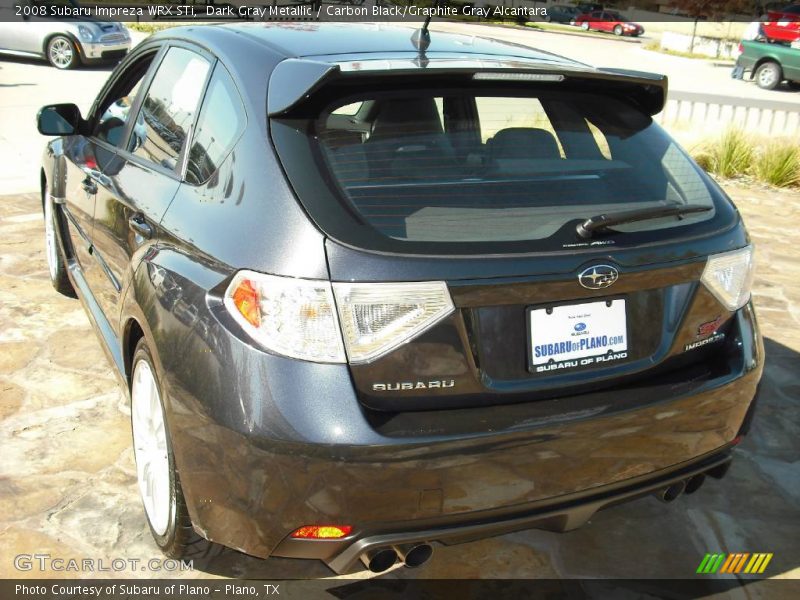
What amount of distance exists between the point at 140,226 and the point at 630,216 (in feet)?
5.26

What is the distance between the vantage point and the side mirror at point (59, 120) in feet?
13.1

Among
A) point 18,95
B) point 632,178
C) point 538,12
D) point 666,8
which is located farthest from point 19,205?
point 666,8

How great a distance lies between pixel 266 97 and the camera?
2.48 meters

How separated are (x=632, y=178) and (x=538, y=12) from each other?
6490 cm

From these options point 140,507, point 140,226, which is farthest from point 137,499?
point 140,226

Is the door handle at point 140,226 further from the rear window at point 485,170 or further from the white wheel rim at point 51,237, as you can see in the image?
the white wheel rim at point 51,237

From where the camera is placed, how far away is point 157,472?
2.82 m

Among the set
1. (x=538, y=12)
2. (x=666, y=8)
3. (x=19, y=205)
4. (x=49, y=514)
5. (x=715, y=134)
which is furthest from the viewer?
(x=666, y=8)

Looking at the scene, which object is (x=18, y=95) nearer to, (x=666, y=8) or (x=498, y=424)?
(x=498, y=424)

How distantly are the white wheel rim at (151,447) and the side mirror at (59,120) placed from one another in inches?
63.8

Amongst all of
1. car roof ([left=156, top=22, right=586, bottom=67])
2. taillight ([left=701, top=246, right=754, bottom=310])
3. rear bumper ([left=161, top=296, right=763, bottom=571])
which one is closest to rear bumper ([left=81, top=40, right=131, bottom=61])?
car roof ([left=156, top=22, right=586, bottom=67])

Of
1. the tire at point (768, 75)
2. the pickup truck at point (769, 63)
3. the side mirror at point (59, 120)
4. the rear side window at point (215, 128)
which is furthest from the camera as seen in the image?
the tire at point (768, 75)

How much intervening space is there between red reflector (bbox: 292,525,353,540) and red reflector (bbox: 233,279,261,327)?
0.55 metres

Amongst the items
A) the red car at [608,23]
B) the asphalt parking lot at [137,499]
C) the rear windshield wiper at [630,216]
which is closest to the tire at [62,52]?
the asphalt parking lot at [137,499]
